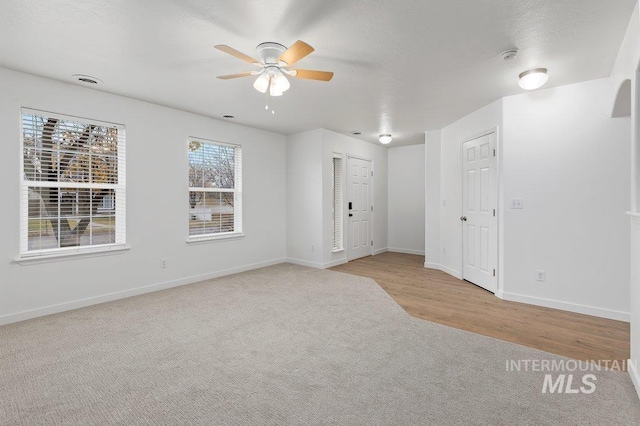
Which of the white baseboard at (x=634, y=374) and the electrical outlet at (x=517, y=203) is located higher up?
the electrical outlet at (x=517, y=203)

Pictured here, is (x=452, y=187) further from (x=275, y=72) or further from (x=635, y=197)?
(x=275, y=72)

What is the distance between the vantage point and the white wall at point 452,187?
4688 millimetres

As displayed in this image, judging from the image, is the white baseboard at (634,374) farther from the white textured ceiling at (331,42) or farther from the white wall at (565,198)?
the white textured ceiling at (331,42)

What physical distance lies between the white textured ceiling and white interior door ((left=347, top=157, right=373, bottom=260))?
8.24ft

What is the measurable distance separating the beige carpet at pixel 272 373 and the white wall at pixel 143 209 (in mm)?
401

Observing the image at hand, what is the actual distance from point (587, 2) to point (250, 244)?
196 inches

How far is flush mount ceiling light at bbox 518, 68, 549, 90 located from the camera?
120 inches

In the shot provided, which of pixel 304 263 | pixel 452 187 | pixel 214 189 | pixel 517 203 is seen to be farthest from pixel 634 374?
pixel 214 189

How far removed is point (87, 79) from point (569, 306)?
590 centimetres

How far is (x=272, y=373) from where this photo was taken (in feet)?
7.30

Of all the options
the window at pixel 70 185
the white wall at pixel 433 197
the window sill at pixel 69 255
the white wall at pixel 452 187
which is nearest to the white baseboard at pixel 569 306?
the white wall at pixel 452 187

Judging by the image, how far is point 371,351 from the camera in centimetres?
255

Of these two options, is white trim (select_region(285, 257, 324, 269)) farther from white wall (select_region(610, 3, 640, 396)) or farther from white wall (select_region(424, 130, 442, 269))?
white wall (select_region(610, 3, 640, 396))

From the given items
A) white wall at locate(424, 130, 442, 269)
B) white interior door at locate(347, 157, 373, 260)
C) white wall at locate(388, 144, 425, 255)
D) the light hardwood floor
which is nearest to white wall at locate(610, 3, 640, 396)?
the light hardwood floor
